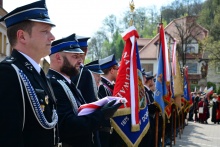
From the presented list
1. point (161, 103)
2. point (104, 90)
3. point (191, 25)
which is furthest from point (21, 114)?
point (191, 25)

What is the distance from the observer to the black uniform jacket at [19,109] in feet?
6.31

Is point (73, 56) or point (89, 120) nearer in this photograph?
point (89, 120)

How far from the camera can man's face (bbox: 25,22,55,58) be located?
7.40ft

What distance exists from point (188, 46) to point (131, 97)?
47675 millimetres

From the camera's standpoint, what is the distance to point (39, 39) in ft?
7.50

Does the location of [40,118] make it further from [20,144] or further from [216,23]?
[216,23]

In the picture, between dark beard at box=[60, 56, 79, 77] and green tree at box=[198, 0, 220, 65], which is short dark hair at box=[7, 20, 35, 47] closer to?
dark beard at box=[60, 56, 79, 77]

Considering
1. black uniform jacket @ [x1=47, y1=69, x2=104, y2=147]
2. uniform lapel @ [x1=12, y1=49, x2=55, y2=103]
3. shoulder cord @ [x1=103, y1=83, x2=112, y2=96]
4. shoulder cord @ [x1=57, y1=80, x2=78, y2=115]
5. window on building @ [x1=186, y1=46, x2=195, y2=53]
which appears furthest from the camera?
window on building @ [x1=186, y1=46, x2=195, y2=53]

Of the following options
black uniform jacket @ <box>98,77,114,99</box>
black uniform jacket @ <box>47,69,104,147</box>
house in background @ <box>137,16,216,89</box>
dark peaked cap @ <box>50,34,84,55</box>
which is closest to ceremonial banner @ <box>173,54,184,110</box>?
black uniform jacket @ <box>98,77,114,99</box>

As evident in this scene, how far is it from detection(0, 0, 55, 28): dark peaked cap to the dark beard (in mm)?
943

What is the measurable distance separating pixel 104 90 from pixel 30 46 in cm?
279

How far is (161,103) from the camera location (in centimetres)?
692

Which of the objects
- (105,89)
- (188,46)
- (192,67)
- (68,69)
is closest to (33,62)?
(68,69)

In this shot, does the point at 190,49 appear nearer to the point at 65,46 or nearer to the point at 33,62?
the point at 65,46
